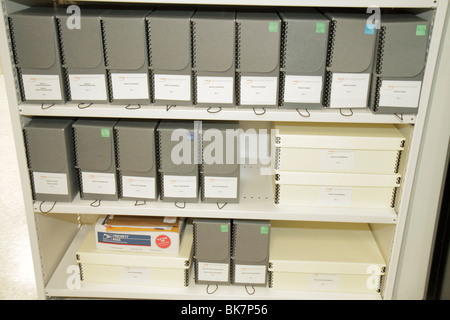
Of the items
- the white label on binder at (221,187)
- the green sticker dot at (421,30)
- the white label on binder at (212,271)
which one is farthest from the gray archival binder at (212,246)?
the green sticker dot at (421,30)

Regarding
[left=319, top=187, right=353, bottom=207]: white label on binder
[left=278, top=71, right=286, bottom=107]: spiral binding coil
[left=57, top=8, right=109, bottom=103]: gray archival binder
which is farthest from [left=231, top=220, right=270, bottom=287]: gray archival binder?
[left=57, top=8, right=109, bottom=103]: gray archival binder

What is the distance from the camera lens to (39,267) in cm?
181

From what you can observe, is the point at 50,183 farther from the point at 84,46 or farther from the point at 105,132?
the point at 84,46

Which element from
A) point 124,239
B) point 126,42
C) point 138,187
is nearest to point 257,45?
point 126,42

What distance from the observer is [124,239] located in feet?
5.98

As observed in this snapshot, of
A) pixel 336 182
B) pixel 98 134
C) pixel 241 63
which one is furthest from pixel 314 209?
pixel 98 134

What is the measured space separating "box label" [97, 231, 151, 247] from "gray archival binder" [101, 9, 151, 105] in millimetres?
542

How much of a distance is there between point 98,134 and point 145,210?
0.31m

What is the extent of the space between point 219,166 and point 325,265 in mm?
546

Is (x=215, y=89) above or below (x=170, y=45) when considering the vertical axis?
below

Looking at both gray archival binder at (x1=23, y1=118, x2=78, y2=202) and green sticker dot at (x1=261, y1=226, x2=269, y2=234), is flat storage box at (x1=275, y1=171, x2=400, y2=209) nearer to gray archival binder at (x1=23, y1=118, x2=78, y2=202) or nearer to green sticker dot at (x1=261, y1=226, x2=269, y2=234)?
green sticker dot at (x1=261, y1=226, x2=269, y2=234)

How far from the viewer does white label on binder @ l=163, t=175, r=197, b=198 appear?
5.50 ft

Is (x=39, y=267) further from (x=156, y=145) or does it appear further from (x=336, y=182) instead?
(x=336, y=182)

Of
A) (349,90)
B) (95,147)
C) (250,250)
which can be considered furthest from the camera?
(250,250)
